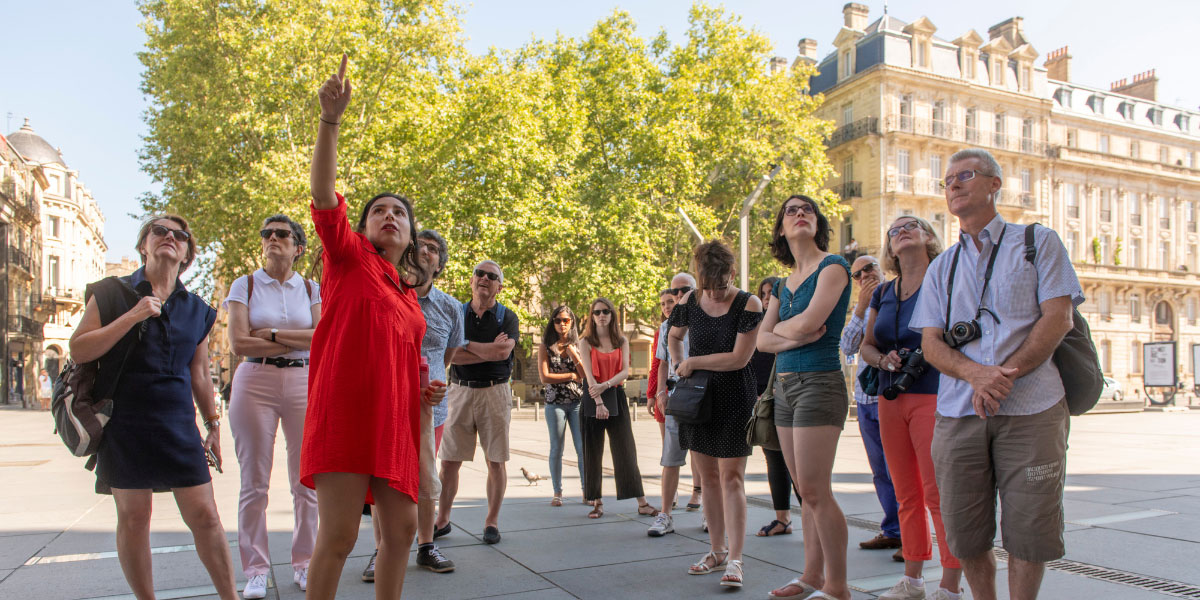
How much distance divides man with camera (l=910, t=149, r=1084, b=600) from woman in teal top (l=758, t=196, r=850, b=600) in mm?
734

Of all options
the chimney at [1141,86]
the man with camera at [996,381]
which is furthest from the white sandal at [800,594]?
the chimney at [1141,86]

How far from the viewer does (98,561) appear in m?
5.16

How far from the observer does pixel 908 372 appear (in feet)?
13.6

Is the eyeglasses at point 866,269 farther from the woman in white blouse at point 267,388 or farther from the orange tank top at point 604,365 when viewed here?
the woman in white blouse at point 267,388

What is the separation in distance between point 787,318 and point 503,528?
10.0 ft

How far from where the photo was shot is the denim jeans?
7.57 meters

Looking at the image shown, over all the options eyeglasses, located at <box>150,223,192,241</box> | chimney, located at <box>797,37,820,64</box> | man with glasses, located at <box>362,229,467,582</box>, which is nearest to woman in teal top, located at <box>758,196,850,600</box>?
man with glasses, located at <box>362,229,467,582</box>

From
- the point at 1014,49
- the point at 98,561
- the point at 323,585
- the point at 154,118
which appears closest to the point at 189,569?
the point at 98,561

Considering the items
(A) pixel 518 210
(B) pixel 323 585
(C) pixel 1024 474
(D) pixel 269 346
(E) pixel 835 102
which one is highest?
(E) pixel 835 102

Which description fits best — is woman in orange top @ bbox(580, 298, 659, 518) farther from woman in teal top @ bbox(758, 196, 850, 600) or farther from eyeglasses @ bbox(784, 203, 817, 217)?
eyeglasses @ bbox(784, 203, 817, 217)

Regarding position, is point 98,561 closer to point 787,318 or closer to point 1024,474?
point 787,318

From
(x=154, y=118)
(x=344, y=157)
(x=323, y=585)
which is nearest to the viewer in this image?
(x=323, y=585)

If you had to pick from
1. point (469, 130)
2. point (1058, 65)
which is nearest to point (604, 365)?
point (469, 130)

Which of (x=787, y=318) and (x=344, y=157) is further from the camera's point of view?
(x=344, y=157)
